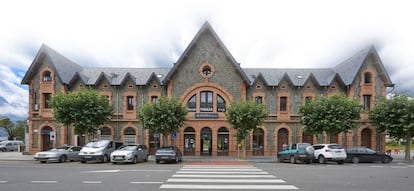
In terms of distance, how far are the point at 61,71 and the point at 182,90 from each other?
12.8 meters

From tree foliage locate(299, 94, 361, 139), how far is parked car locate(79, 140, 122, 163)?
17.5 meters

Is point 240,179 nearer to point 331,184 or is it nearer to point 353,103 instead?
point 331,184

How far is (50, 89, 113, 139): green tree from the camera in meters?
30.1

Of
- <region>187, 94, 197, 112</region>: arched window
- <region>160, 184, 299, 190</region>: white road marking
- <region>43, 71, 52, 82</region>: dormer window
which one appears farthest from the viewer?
<region>43, 71, 52, 82</region>: dormer window

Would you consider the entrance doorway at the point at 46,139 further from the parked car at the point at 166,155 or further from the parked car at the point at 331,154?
the parked car at the point at 331,154

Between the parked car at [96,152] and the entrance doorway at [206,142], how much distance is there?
10627 mm

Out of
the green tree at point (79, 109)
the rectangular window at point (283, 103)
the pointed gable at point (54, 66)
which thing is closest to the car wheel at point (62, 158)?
the green tree at point (79, 109)

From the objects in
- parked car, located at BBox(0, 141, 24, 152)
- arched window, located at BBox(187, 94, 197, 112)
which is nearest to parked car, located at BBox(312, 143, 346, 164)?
arched window, located at BBox(187, 94, 197, 112)

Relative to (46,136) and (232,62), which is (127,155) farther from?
(46,136)

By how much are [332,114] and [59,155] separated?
22576mm

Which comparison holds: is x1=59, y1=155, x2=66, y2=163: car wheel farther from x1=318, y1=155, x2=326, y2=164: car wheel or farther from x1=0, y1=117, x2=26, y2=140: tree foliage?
x1=0, y1=117, x2=26, y2=140: tree foliage

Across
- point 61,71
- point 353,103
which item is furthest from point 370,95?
point 61,71

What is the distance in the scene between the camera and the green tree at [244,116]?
30062 millimetres

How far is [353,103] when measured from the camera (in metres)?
31.0
